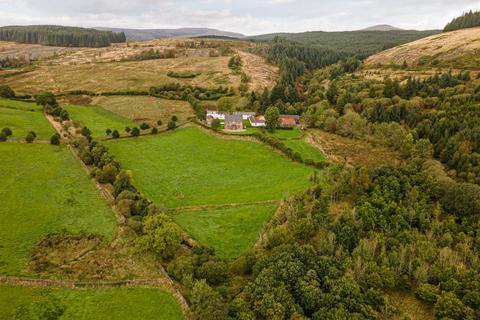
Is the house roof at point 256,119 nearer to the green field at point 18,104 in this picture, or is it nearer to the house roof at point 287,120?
the house roof at point 287,120

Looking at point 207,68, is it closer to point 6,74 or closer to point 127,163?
point 6,74

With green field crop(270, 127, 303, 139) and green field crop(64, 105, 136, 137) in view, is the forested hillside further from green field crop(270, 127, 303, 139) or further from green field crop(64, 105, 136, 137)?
green field crop(64, 105, 136, 137)

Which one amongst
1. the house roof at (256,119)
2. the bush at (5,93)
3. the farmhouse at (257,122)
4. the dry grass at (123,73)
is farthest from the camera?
the dry grass at (123,73)

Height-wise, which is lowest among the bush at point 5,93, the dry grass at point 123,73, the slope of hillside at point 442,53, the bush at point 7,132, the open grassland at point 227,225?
the open grassland at point 227,225

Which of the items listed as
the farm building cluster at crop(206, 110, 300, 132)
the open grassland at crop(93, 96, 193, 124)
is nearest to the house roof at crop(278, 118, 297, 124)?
the farm building cluster at crop(206, 110, 300, 132)

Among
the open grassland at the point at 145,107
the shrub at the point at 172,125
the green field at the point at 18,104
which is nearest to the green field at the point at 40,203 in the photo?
the shrub at the point at 172,125

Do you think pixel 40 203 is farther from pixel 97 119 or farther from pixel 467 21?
pixel 467 21

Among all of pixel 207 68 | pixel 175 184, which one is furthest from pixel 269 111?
pixel 207 68
